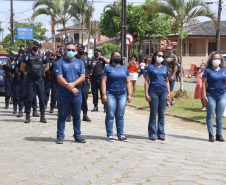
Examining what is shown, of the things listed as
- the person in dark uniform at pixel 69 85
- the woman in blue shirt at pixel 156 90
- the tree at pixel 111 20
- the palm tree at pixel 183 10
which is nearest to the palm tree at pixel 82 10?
the palm tree at pixel 183 10

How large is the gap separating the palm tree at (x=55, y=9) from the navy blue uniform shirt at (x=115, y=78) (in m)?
19.1

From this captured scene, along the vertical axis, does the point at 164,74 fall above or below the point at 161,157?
above

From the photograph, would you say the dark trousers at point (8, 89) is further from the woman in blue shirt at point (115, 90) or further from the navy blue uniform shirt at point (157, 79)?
the navy blue uniform shirt at point (157, 79)

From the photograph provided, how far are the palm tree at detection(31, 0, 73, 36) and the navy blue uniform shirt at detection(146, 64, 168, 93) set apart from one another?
19.0 meters

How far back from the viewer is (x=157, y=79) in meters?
8.84

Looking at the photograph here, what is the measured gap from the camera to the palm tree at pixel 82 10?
87.8 feet

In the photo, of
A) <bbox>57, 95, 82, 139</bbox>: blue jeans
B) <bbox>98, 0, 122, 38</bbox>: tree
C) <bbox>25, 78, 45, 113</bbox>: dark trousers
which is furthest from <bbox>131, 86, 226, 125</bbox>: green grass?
<bbox>98, 0, 122, 38</bbox>: tree

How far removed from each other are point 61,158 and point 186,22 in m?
11.8

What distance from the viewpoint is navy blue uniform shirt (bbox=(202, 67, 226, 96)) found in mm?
8961

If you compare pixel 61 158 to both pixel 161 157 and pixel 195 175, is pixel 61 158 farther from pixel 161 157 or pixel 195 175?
pixel 195 175

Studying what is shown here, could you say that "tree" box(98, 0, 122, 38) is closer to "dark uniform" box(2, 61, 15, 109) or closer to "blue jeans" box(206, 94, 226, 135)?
"dark uniform" box(2, 61, 15, 109)

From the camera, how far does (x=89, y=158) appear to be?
23.1 ft

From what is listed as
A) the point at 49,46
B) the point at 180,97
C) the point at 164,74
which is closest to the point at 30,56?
the point at 164,74

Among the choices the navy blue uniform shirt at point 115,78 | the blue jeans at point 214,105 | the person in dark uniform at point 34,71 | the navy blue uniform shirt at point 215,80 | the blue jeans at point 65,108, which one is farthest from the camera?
the person in dark uniform at point 34,71
